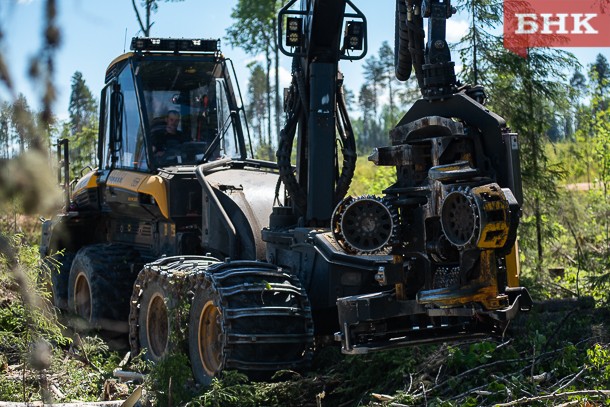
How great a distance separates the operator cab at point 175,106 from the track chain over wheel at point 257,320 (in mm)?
3310

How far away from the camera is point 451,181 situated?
621 centimetres

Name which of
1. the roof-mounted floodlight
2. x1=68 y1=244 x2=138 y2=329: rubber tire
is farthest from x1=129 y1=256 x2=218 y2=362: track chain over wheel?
the roof-mounted floodlight

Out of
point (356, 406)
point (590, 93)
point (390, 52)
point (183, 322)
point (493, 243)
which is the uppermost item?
point (390, 52)

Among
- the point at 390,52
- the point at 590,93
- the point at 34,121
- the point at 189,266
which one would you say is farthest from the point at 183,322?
the point at 390,52

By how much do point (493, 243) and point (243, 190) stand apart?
4.55 metres

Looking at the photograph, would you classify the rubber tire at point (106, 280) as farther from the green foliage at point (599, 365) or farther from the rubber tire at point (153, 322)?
the green foliage at point (599, 365)

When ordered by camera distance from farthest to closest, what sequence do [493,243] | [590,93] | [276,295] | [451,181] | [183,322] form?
[590,93] < [183,322] < [276,295] < [451,181] < [493,243]

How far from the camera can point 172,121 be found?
1095 cm

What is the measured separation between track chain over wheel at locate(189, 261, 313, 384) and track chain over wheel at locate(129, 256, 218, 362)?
0.47m

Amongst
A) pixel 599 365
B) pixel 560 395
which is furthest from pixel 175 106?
pixel 560 395

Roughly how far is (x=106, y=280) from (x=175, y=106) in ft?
7.53

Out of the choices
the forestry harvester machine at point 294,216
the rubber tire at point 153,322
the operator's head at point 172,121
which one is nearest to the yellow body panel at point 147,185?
the forestry harvester machine at point 294,216

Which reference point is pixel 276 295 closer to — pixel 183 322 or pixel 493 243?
pixel 183 322

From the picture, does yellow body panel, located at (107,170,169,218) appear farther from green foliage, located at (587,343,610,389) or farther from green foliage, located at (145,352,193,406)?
green foliage, located at (587,343,610,389)
